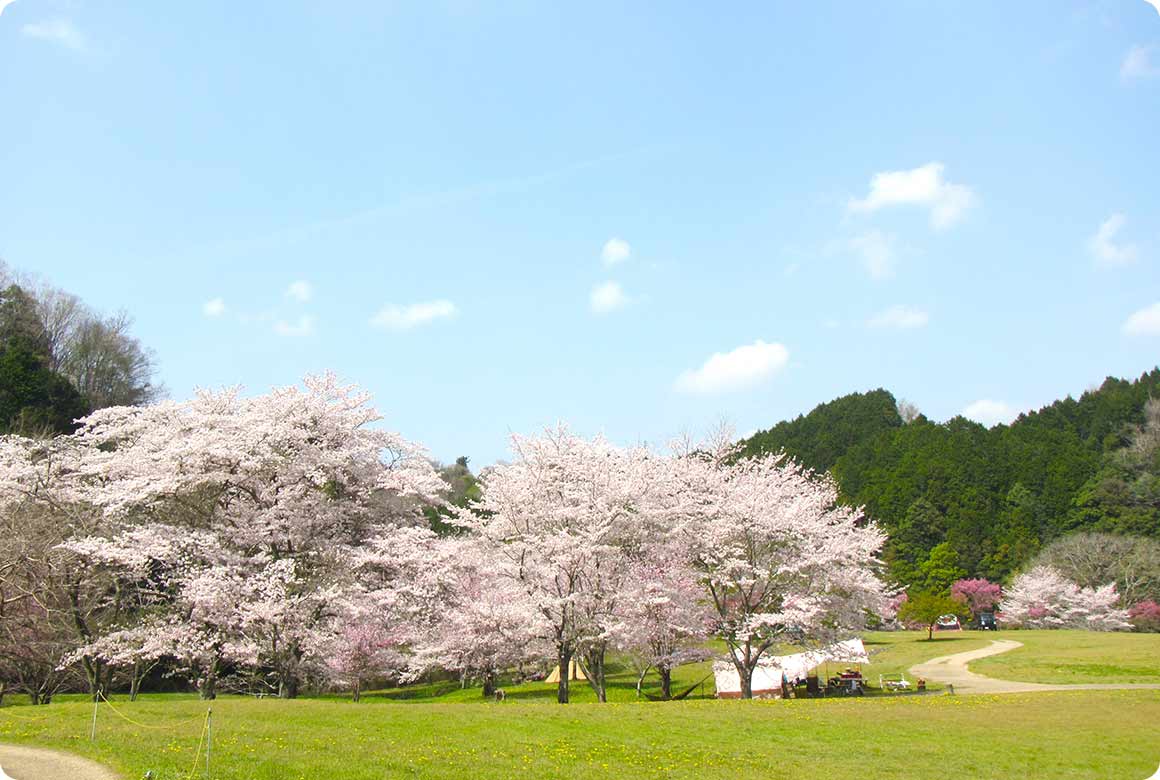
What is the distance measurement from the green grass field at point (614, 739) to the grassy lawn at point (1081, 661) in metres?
12.5

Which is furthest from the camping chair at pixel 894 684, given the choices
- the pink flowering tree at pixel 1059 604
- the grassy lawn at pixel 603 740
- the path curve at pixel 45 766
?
the pink flowering tree at pixel 1059 604

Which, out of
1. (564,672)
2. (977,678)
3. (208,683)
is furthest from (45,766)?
(977,678)


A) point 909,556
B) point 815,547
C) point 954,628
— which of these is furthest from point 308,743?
point 909,556

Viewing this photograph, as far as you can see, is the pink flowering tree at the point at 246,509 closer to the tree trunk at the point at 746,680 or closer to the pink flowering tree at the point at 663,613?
the pink flowering tree at the point at 663,613

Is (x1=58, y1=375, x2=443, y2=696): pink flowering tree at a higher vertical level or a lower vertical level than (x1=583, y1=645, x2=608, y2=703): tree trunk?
higher

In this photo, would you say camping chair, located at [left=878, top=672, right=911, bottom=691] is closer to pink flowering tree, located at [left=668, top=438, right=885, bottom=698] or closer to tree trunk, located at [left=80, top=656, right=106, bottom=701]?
pink flowering tree, located at [left=668, top=438, right=885, bottom=698]

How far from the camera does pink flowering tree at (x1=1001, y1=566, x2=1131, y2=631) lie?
210ft

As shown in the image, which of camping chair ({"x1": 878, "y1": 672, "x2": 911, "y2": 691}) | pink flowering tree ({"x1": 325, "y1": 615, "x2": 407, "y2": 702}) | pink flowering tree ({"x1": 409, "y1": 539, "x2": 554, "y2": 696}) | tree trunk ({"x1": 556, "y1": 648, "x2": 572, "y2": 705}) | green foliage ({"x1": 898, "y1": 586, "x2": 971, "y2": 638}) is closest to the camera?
tree trunk ({"x1": 556, "y1": 648, "x2": 572, "y2": 705})

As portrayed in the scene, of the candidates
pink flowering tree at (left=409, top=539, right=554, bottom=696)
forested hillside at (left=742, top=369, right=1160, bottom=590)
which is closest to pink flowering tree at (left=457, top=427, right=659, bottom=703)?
pink flowering tree at (left=409, top=539, right=554, bottom=696)

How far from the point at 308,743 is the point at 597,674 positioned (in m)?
15.0

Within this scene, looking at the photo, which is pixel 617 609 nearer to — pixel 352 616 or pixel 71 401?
pixel 352 616

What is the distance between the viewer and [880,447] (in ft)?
322

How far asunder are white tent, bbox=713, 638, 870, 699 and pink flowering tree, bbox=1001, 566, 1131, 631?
4330 cm

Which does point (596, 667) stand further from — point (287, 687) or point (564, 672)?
point (287, 687)
